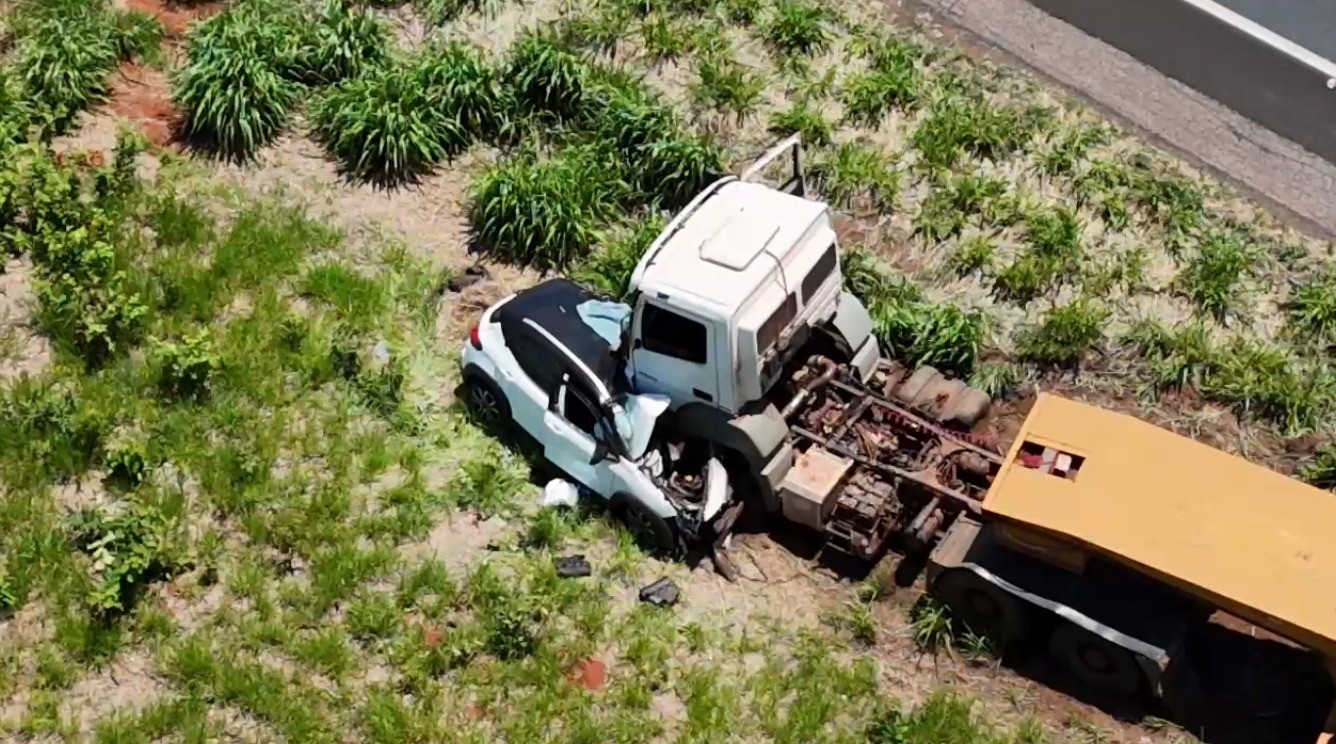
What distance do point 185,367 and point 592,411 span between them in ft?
11.4

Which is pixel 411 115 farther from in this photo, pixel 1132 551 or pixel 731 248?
pixel 1132 551

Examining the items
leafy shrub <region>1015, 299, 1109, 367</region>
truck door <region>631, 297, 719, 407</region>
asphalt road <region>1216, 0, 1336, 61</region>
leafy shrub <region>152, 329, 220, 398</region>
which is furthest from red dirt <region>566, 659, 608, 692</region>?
asphalt road <region>1216, 0, 1336, 61</region>

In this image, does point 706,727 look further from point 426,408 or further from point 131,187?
point 131,187

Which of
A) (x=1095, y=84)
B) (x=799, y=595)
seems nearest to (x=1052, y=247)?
(x=1095, y=84)

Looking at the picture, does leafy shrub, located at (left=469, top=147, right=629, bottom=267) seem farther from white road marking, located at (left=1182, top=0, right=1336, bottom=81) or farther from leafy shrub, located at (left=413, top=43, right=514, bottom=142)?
white road marking, located at (left=1182, top=0, right=1336, bottom=81)

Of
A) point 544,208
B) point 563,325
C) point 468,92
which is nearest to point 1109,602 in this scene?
point 563,325

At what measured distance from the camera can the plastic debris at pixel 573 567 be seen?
11.9 m

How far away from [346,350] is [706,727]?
182 inches

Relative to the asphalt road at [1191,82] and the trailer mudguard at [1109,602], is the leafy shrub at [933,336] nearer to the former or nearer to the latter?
the trailer mudguard at [1109,602]

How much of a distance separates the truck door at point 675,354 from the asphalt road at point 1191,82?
19.8 feet

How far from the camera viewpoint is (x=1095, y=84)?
51.0 feet

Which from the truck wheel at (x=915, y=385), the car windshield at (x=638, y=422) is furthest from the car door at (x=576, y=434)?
the truck wheel at (x=915, y=385)

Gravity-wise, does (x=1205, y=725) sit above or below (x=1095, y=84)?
below

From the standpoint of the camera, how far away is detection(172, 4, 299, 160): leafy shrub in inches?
596
